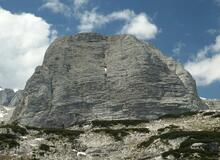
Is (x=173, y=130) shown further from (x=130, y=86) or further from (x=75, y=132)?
(x=130, y=86)

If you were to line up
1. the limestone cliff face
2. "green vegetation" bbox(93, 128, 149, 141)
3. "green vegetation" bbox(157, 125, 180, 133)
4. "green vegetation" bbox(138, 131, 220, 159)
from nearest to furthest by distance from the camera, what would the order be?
"green vegetation" bbox(138, 131, 220, 159) < "green vegetation" bbox(93, 128, 149, 141) < "green vegetation" bbox(157, 125, 180, 133) < the limestone cliff face

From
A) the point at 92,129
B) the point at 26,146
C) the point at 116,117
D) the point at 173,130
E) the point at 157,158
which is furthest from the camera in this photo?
the point at 116,117

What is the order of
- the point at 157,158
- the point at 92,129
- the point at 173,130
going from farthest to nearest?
the point at 92,129
the point at 173,130
the point at 157,158

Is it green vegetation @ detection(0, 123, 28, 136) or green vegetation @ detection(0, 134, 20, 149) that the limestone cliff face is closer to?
green vegetation @ detection(0, 123, 28, 136)

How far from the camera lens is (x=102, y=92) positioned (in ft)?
606

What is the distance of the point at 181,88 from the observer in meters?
190

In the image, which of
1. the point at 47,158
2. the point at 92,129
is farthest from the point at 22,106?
the point at 47,158

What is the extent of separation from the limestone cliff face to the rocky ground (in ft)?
226

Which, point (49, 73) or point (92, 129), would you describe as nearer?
point (92, 129)

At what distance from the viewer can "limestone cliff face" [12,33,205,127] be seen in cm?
17662

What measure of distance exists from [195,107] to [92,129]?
80.9 m

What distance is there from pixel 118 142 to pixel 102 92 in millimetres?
96183

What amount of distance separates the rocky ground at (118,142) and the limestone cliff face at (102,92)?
2718 inches

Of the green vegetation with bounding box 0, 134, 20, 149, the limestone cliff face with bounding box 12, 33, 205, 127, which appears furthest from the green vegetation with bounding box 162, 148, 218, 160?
the limestone cliff face with bounding box 12, 33, 205, 127
